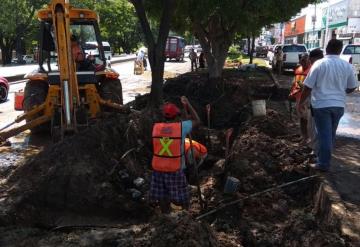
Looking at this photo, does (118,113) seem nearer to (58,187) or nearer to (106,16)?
(58,187)

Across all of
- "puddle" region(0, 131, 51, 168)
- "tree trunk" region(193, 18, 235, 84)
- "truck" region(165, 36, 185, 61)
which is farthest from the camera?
"truck" region(165, 36, 185, 61)

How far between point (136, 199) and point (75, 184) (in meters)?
0.82

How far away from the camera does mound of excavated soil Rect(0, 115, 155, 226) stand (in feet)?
20.0

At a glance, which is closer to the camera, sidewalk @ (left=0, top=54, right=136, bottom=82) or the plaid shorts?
the plaid shorts

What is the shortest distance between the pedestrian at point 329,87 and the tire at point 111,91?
17.5 feet

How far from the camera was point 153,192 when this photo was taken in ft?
19.1

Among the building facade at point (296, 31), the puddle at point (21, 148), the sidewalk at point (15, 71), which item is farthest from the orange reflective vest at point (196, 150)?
the building facade at point (296, 31)

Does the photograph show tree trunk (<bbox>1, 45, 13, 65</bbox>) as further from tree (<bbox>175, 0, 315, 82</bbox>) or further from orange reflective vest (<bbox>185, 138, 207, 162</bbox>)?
orange reflective vest (<bbox>185, 138, 207, 162</bbox>)

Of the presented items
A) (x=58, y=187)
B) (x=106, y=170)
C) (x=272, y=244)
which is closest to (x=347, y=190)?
(x=272, y=244)

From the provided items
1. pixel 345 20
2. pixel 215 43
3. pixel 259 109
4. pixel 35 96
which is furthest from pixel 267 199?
pixel 345 20

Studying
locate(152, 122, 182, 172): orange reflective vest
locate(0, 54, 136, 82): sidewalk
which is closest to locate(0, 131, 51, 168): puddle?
locate(152, 122, 182, 172): orange reflective vest

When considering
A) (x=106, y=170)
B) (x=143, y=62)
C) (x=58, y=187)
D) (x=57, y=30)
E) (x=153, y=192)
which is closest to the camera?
(x=153, y=192)

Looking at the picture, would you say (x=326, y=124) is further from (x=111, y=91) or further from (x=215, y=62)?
(x=215, y=62)

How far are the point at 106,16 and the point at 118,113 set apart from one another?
5663cm
